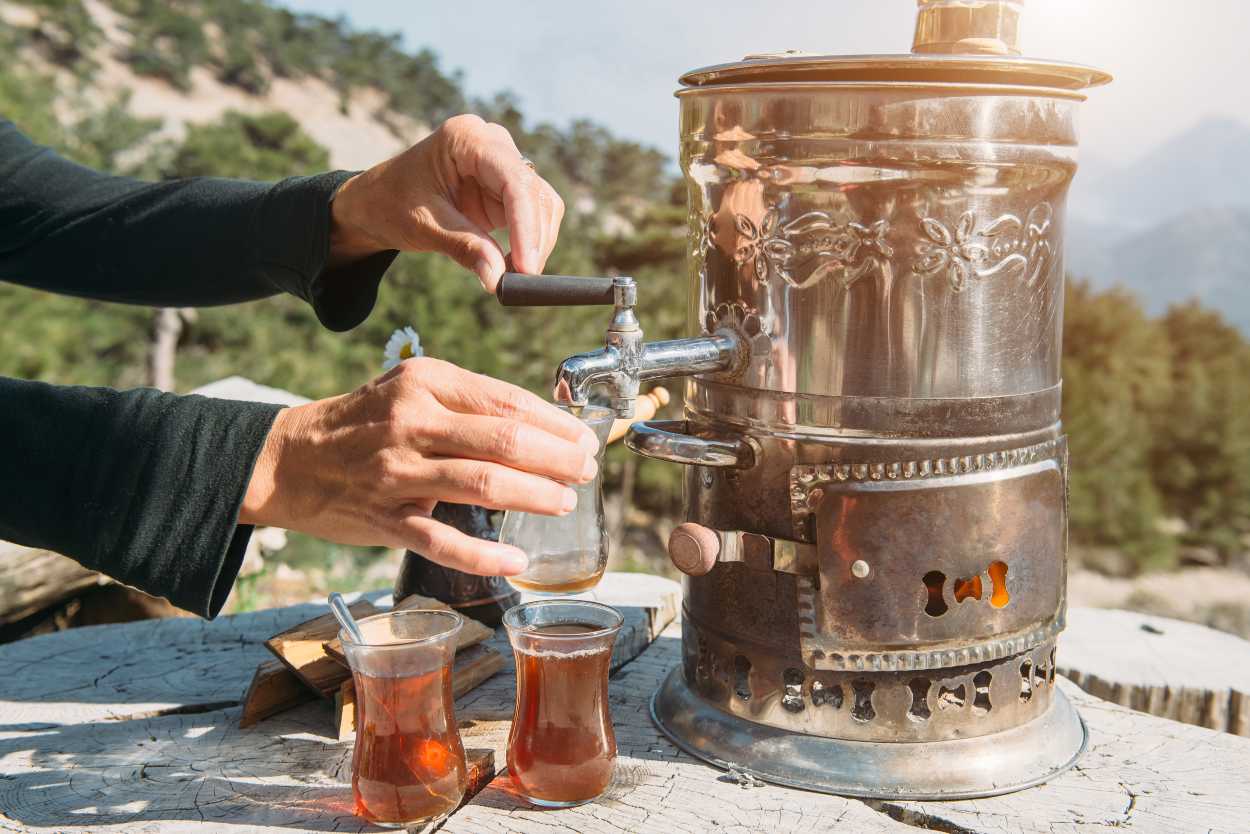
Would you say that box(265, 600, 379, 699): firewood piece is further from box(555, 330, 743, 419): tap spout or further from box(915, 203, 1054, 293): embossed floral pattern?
box(915, 203, 1054, 293): embossed floral pattern

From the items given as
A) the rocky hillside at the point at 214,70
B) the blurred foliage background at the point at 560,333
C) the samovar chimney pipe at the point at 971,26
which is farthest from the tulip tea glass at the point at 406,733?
the rocky hillside at the point at 214,70

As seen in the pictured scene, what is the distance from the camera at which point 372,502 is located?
5.17ft

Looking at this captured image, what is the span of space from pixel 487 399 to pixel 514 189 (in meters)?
0.50

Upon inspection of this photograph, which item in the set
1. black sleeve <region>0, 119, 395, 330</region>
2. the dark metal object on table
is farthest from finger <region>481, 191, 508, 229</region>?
the dark metal object on table

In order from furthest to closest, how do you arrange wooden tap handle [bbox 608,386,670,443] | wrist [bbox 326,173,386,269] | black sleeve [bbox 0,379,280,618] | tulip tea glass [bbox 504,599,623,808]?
wrist [bbox 326,173,386,269], wooden tap handle [bbox 608,386,670,443], tulip tea glass [bbox 504,599,623,808], black sleeve [bbox 0,379,280,618]

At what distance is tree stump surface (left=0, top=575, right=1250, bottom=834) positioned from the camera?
1.81 meters

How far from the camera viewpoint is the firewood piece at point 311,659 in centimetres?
216

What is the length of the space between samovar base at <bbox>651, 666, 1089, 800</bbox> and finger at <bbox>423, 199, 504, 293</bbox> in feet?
3.00

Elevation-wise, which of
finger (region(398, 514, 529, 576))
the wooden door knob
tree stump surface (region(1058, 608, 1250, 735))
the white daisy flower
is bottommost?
tree stump surface (region(1058, 608, 1250, 735))

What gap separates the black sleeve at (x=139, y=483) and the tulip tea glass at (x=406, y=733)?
0.25 metres

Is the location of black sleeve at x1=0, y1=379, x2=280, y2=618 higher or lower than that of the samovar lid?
lower

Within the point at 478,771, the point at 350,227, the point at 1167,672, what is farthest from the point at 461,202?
the point at 1167,672

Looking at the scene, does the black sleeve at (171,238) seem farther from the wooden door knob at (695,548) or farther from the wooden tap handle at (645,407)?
the wooden door knob at (695,548)

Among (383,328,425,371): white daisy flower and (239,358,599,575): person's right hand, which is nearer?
(239,358,599,575): person's right hand
